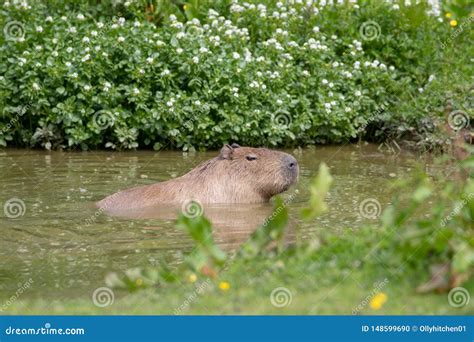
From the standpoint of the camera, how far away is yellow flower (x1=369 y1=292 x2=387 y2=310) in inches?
236

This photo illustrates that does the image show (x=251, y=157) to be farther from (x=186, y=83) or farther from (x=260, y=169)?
(x=186, y=83)

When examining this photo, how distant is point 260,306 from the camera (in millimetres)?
6121

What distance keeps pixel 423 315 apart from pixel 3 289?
3.19 m

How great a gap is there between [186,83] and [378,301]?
8.44 m

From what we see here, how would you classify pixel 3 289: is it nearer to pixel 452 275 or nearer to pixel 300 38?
pixel 452 275

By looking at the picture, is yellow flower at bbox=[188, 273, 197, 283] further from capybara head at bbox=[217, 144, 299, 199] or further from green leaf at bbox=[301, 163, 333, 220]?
capybara head at bbox=[217, 144, 299, 199]

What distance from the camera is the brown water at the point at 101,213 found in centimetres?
826

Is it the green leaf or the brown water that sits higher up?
the green leaf

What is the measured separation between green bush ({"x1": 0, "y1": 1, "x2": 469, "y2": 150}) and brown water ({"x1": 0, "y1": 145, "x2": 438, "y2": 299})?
38 centimetres

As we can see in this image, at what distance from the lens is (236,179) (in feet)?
36.6

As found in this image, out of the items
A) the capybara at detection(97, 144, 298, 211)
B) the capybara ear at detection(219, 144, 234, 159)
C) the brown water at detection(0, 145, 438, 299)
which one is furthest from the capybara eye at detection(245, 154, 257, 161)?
the brown water at detection(0, 145, 438, 299)

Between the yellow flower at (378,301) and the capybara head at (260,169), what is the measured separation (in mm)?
4929

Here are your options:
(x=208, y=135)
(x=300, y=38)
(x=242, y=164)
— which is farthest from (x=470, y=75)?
(x=242, y=164)

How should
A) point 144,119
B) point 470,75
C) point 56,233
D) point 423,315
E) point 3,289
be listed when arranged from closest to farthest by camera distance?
point 423,315, point 3,289, point 56,233, point 144,119, point 470,75
